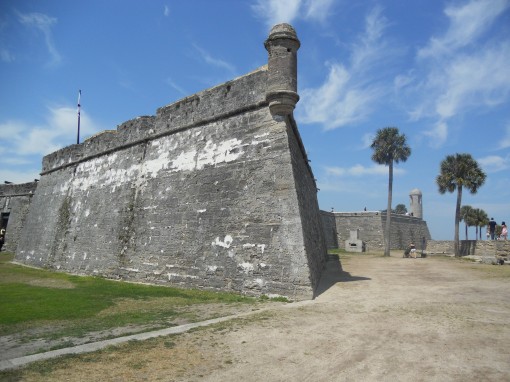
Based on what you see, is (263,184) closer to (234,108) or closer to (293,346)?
(234,108)

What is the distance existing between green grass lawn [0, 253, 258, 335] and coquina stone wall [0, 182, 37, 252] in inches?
861

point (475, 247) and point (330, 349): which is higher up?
point (475, 247)

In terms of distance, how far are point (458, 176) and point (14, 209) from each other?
40.5 metres

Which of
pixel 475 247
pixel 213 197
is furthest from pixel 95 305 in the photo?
pixel 475 247

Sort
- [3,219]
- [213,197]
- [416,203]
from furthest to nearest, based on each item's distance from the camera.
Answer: [416,203]
[3,219]
[213,197]

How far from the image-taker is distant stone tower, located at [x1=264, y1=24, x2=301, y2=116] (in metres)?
10.3

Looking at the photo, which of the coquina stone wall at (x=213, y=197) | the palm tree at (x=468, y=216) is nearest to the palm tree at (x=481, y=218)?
the palm tree at (x=468, y=216)

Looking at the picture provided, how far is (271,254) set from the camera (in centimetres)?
942

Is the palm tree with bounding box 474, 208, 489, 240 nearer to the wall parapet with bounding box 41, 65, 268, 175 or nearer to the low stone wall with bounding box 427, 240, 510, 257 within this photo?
the low stone wall with bounding box 427, 240, 510, 257

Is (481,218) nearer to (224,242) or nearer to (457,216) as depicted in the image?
(457,216)

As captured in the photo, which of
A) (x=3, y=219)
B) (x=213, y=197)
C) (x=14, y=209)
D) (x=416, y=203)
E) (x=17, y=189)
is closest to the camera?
(x=213, y=197)

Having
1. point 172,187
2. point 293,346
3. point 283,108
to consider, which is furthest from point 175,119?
point 293,346

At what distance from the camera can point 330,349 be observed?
501 centimetres

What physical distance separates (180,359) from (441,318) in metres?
5.09
